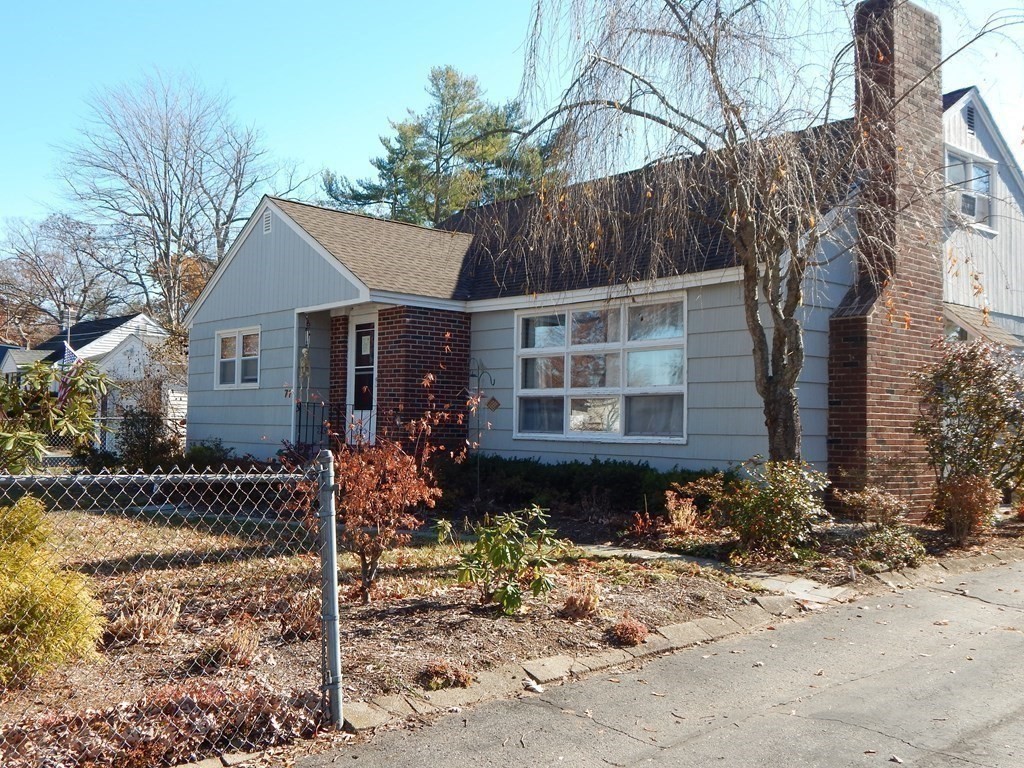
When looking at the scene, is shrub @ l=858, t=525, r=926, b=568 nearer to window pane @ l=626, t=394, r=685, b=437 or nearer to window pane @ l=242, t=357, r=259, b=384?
window pane @ l=626, t=394, r=685, b=437

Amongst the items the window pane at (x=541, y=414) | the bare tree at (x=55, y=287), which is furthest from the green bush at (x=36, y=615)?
the bare tree at (x=55, y=287)

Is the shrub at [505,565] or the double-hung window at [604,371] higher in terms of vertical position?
the double-hung window at [604,371]

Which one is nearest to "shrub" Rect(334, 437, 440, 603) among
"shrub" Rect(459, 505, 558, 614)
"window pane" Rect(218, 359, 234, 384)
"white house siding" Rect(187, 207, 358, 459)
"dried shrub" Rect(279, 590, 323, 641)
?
"shrub" Rect(459, 505, 558, 614)

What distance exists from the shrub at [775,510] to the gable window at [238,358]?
1050cm

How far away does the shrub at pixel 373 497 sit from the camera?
258 inches

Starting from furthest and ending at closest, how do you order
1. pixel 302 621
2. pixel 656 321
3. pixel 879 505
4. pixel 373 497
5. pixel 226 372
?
pixel 226 372 → pixel 656 321 → pixel 879 505 → pixel 373 497 → pixel 302 621

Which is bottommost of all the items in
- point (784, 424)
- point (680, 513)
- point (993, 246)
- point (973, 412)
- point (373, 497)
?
point (680, 513)

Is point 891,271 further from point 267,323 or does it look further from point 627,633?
point 267,323

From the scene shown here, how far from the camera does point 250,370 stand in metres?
17.2

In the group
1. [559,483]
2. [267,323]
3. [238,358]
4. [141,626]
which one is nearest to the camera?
[141,626]

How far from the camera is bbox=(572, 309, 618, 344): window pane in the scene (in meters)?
12.9

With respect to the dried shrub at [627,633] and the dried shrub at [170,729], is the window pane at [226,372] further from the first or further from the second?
the dried shrub at [170,729]

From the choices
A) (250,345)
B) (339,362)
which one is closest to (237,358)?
(250,345)

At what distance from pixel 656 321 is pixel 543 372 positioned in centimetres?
220
